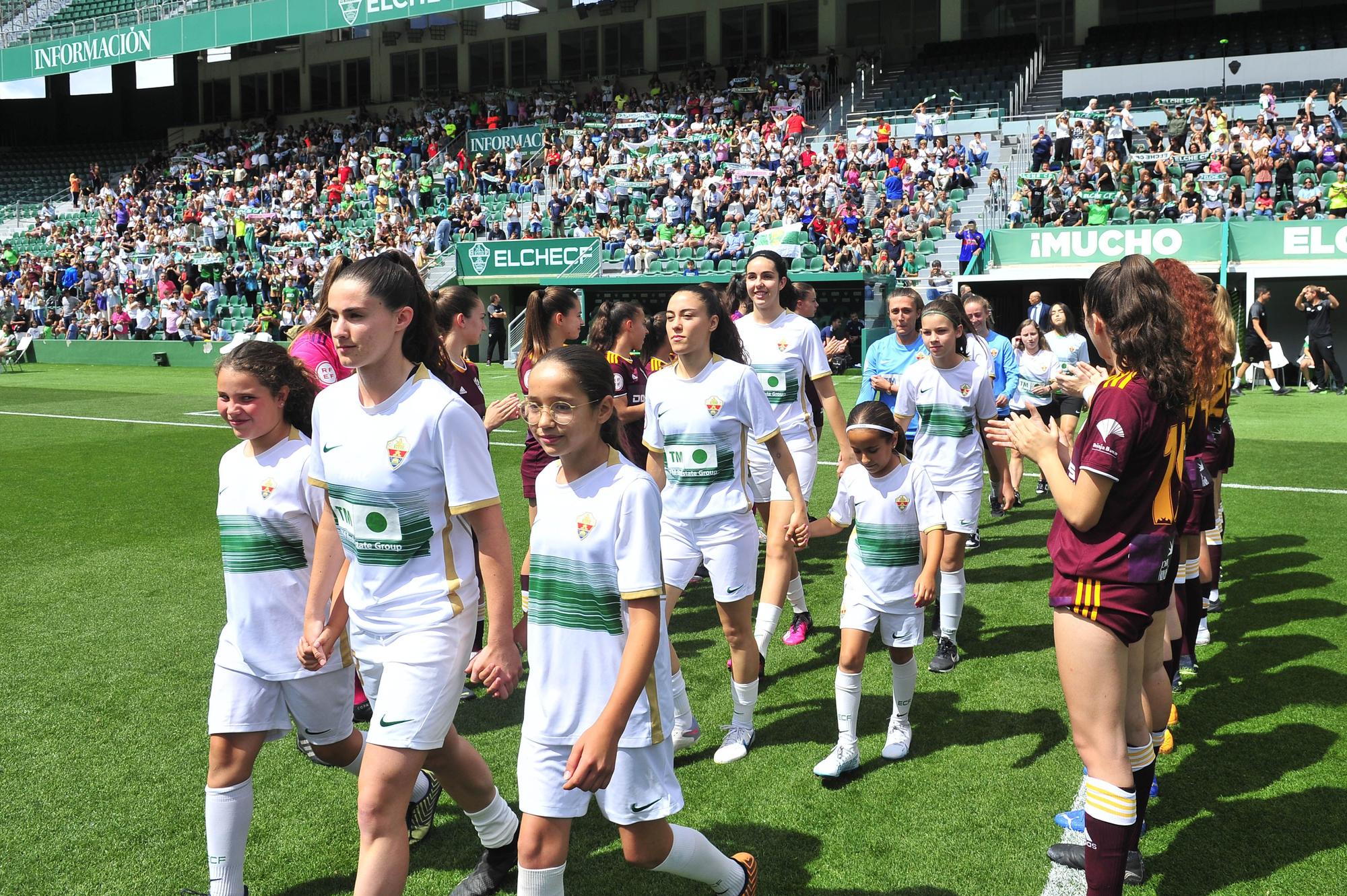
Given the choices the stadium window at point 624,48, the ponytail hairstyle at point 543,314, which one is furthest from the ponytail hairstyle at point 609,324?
the stadium window at point 624,48

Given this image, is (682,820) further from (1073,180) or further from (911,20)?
(911,20)

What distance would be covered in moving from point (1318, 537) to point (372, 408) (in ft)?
27.0

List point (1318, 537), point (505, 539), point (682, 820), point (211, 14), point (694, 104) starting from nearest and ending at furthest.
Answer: point (505, 539)
point (682, 820)
point (1318, 537)
point (694, 104)
point (211, 14)

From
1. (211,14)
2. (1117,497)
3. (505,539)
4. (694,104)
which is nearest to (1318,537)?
(1117,497)

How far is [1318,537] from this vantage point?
8734 millimetres

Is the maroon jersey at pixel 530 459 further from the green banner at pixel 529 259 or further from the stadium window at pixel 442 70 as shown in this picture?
the stadium window at pixel 442 70

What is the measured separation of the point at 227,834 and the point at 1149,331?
3.26 m

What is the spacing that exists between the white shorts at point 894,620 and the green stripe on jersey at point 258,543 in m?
2.40

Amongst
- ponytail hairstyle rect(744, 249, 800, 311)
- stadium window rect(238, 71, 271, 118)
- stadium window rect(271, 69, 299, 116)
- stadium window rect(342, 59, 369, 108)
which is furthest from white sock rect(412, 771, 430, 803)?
stadium window rect(238, 71, 271, 118)

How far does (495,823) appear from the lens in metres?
3.72

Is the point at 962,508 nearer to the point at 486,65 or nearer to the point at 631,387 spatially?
the point at 631,387

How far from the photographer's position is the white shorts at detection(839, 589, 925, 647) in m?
4.80

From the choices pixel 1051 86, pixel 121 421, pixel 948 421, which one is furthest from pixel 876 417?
pixel 1051 86

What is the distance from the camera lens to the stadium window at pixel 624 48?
41.3m
